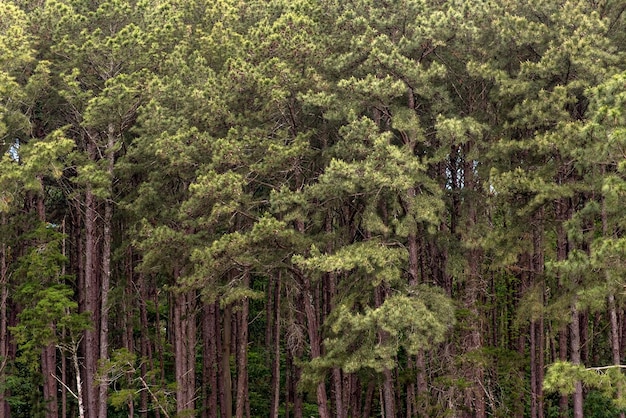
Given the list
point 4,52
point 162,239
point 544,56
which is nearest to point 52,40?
point 4,52

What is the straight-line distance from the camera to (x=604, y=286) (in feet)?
44.7

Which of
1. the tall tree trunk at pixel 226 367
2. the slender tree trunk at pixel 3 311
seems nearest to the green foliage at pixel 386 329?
the tall tree trunk at pixel 226 367

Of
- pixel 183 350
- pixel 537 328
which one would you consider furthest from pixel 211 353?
pixel 537 328

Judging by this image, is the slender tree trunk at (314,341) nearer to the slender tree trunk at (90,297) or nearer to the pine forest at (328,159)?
the pine forest at (328,159)

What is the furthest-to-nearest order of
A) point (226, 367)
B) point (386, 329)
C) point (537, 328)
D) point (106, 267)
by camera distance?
point (537, 328), point (226, 367), point (106, 267), point (386, 329)

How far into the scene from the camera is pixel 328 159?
→ 728 inches

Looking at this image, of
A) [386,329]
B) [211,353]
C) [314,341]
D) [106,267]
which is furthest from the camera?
[211,353]

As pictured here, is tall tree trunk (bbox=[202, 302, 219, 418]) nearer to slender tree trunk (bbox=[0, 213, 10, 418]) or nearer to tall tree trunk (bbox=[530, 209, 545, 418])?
slender tree trunk (bbox=[0, 213, 10, 418])

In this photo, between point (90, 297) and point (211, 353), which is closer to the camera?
point (90, 297)

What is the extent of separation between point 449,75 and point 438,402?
7.81m

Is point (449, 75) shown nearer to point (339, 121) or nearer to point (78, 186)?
point (339, 121)

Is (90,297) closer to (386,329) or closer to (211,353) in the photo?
(211,353)

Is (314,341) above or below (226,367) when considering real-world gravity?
above

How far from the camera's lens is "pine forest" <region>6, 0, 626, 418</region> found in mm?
16438
